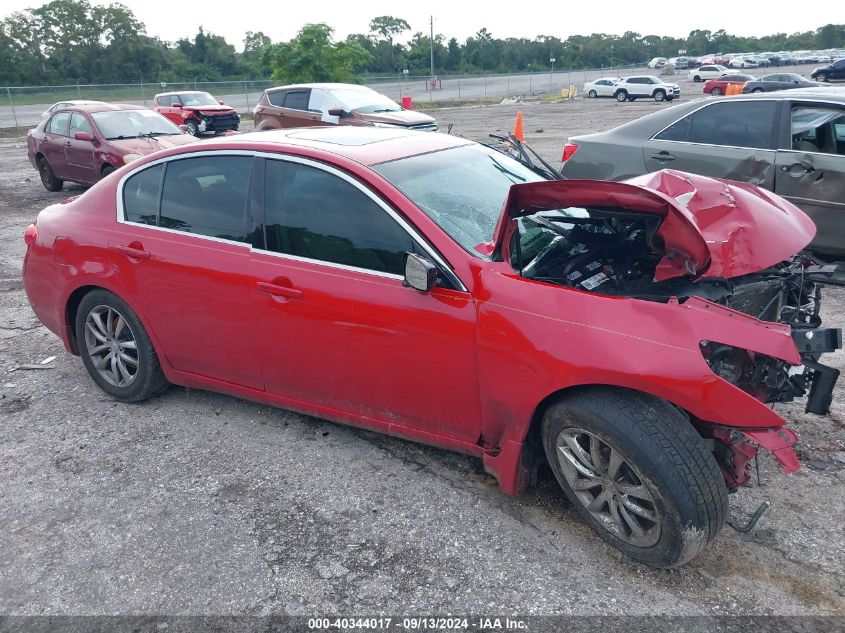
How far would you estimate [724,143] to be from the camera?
6172 millimetres

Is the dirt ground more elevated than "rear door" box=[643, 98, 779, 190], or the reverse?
"rear door" box=[643, 98, 779, 190]

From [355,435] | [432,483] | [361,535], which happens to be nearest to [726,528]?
[432,483]

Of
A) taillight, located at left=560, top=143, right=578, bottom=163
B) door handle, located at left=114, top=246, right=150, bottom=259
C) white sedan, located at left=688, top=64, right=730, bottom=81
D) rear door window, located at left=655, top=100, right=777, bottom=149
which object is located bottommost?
door handle, located at left=114, top=246, right=150, bottom=259

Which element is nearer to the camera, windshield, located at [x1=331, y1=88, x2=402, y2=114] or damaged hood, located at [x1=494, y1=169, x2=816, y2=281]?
damaged hood, located at [x1=494, y1=169, x2=816, y2=281]

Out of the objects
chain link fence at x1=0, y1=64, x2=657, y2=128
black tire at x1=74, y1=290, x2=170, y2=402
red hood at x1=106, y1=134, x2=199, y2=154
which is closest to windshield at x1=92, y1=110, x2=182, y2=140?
red hood at x1=106, y1=134, x2=199, y2=154

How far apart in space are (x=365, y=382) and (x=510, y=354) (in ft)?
2.75

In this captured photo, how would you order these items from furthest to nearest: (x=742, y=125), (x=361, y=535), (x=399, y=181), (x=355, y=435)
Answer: (x=742, y=125) → (x=355, y=435) → (x=399, y=181) → (x=361, y=535)

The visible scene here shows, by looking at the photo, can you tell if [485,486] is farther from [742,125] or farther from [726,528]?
[742,125]

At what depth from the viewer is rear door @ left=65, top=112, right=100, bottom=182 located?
11740 millimetres

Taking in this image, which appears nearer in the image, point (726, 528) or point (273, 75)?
point (726, 528)

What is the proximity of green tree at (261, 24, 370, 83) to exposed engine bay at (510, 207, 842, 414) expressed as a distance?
3647 centimetres

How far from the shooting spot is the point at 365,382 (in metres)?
3.42

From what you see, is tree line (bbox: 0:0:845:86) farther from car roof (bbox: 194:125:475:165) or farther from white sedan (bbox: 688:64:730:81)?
car roof (bbox: 194:125:475:165)

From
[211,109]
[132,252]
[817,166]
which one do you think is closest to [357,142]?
[132,252]
